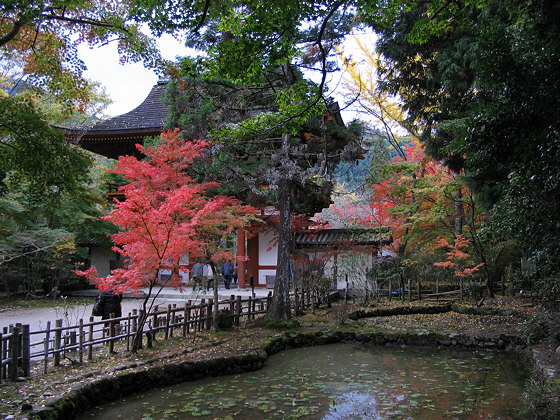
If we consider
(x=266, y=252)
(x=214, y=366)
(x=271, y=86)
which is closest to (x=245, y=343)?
(x=214, y=366)

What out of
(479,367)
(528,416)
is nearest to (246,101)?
(479,367)

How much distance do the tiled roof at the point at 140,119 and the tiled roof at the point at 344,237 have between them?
6.97m

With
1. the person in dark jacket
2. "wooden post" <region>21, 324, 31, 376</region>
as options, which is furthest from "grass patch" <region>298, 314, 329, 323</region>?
"wooden post" <region>21, 324, 31, 376</region>

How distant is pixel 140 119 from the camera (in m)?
16.5

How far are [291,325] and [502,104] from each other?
7284 mm

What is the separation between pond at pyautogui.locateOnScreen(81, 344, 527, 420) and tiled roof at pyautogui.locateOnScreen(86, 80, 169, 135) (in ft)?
34.9

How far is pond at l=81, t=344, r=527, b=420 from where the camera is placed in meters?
5.48

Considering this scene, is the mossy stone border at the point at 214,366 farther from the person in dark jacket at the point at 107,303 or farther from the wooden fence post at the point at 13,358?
the person in dark jacket at the point at 107,303


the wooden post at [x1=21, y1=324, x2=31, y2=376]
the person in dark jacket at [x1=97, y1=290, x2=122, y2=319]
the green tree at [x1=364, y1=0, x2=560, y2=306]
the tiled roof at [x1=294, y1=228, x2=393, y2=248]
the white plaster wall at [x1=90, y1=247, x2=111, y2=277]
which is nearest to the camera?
the green tree at [x1=364, y1=0, x2=560, y2=306]

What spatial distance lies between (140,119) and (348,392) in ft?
44.2

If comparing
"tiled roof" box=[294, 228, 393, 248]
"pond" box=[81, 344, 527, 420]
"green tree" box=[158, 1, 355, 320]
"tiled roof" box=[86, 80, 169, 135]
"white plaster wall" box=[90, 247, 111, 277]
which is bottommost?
"pond" box=[81, 344, 527, 420]

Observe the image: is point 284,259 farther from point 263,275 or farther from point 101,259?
point 101,259

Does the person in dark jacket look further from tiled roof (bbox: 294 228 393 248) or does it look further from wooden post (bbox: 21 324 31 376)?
tiled roof (bbox: 294 228 393 248)

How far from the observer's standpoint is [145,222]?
23.9 ft
